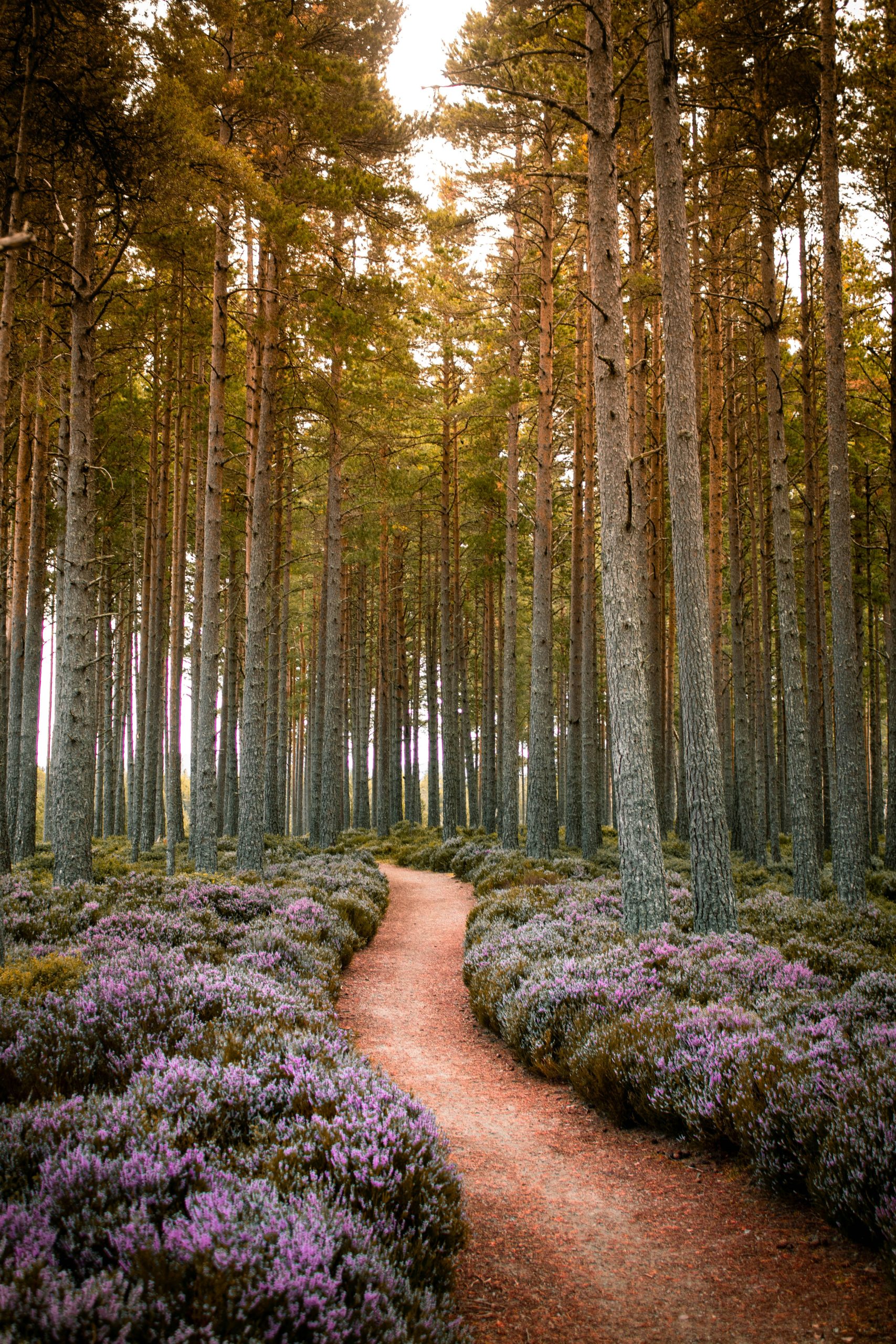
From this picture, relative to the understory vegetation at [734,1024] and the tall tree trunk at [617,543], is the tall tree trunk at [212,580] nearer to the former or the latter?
the understory vegetation at [734,1024]

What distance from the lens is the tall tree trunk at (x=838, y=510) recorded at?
10.2 meters

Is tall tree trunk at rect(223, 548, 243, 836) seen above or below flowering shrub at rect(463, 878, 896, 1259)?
above

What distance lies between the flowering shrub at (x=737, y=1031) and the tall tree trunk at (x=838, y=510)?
197 centimetres

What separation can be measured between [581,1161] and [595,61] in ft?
35.4

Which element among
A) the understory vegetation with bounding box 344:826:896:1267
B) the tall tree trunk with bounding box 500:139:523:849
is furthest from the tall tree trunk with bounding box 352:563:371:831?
the understory vegetation with bounding box 344:826:896:1267

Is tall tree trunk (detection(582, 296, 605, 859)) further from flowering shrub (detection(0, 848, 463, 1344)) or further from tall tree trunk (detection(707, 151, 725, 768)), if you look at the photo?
flowering shrub (detection(0, 848, 463, 1344))

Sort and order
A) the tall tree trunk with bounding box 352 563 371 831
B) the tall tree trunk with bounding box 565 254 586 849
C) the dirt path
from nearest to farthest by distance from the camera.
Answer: the dirt path < the tall tree trunk with bounding box 565 254 586 849 < the tall tree trunk with bounding box 352 563 371 831

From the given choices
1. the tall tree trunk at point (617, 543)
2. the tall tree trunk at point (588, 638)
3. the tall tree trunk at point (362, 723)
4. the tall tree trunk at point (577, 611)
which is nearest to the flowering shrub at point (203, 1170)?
the tall tree trunk at point (617, 543)

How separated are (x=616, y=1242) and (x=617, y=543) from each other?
628cm

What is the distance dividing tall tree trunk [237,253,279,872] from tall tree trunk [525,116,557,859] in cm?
553

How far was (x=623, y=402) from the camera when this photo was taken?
8070mm

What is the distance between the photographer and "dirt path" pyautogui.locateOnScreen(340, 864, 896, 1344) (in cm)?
291

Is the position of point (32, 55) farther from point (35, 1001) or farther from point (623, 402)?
point (35, 1001)

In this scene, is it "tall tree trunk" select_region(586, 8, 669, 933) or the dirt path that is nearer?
the dirt path
